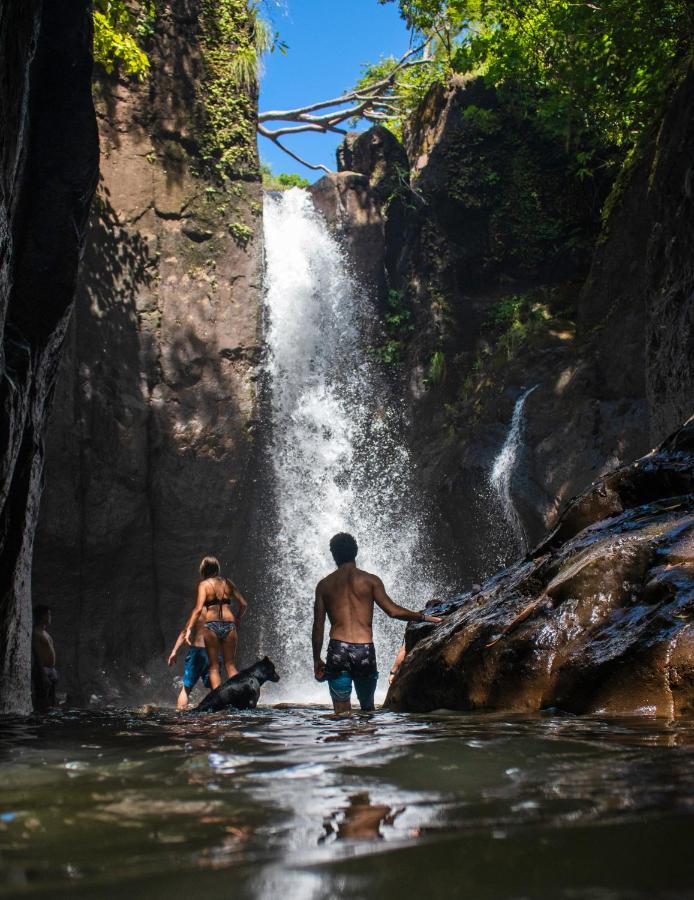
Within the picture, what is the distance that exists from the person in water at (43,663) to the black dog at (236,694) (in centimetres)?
355

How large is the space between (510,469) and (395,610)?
8697 mm

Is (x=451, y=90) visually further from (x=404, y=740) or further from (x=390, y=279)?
(x=404, y=740)

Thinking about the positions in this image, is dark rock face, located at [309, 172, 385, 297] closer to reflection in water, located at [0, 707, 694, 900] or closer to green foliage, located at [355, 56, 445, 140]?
green foliage, located at [355, 56, 445, 140]

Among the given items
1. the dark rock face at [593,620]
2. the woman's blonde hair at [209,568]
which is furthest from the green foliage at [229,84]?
the dark rock face at [593,620]

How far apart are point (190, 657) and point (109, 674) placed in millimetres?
6867

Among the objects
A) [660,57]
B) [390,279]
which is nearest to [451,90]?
[390,279]

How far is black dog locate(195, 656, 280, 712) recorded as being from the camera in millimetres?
7277

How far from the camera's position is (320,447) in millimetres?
18656

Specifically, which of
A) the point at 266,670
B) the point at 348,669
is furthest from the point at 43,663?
the point at 348,669

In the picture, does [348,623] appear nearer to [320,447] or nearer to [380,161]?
[320,447]

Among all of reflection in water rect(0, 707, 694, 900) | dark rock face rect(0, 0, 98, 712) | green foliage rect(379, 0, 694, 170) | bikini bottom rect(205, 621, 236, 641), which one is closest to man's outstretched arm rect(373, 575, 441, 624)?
dark rock face rect(0, 0, 98, 712)

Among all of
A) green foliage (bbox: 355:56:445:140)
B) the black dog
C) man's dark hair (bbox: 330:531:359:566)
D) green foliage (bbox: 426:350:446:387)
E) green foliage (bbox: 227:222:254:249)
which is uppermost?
green foliage (bbox: 355:56:445:140)

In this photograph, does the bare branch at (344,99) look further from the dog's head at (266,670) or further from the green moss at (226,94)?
the dog's head at (266,670)

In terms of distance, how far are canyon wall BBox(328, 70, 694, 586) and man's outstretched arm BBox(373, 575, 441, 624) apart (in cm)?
438
